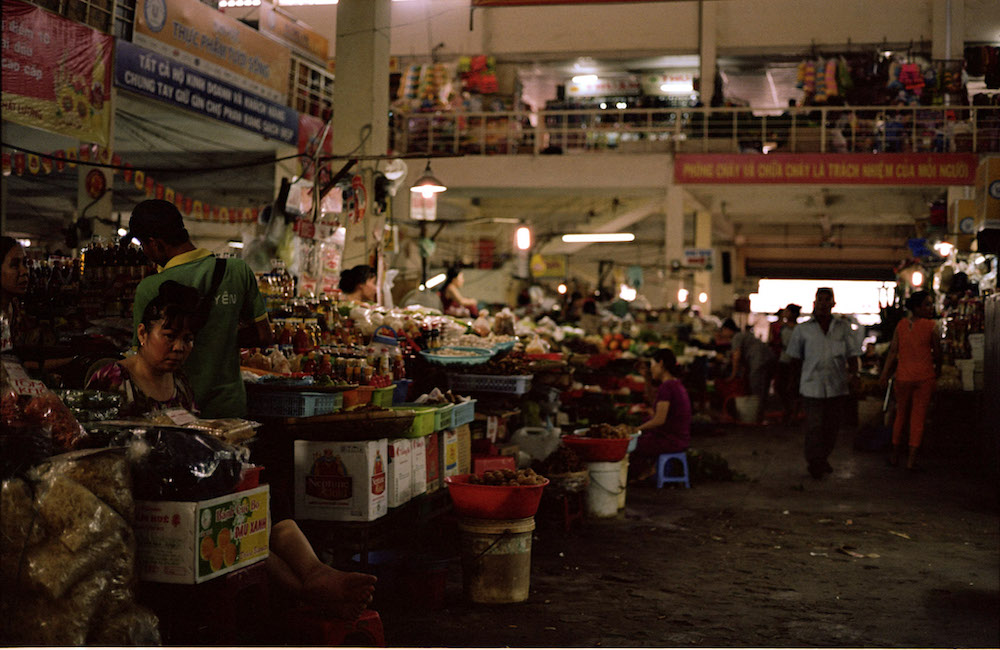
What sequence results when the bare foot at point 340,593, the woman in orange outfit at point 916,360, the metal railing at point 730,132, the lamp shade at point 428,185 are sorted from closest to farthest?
the bare foot at point 340,593 < the woman in orange outfit at point 916,360 < the lamp shade at point 428,185 < the metal railing at point 730,132

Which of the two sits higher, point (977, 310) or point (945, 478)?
point (977, 310)

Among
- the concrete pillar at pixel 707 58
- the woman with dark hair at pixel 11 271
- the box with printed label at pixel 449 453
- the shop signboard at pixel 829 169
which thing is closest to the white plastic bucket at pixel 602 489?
the box with printed label at pixel 449 453

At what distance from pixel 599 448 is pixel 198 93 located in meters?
7.19

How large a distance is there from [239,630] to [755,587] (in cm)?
329

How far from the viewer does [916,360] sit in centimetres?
1027

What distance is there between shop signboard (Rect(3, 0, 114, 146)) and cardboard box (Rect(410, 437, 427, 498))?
504 centimetres

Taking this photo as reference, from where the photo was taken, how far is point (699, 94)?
71.3ft

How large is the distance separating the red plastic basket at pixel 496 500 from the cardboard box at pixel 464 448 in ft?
3.83

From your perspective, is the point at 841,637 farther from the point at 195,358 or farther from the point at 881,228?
the point at 881,228

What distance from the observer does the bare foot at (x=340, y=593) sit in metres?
3.91

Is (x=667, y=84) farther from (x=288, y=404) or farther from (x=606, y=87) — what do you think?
(x=288, y=404)

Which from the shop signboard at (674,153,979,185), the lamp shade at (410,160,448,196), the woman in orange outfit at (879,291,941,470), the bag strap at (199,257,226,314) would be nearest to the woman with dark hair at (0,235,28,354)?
the bag strap at (199,257,226,314)

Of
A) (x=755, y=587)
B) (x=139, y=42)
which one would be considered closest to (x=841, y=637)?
(x=755, y=587)

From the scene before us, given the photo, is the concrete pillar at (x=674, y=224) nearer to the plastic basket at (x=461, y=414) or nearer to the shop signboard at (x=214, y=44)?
the shop signboard at (x=214, y=44)
